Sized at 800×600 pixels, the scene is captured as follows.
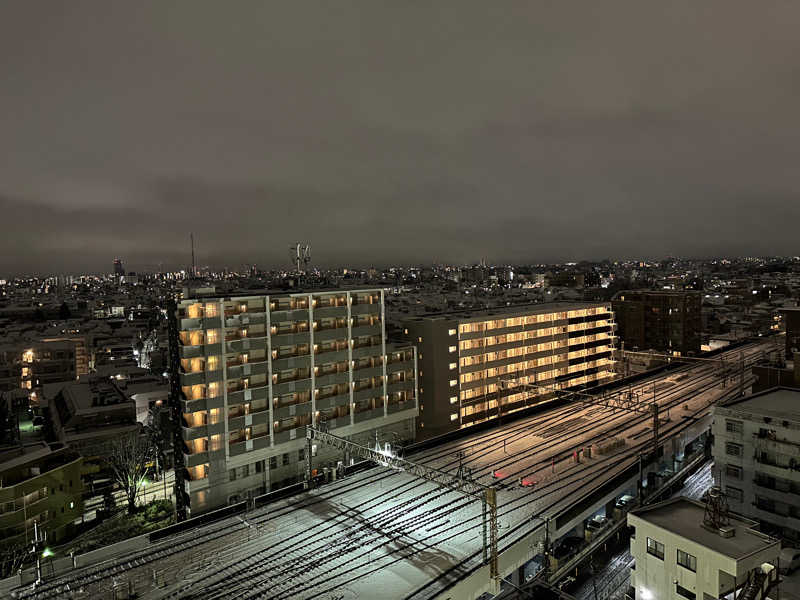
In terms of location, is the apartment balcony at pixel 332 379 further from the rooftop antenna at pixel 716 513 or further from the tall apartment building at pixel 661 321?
the tall apartment building at pixel 661 321

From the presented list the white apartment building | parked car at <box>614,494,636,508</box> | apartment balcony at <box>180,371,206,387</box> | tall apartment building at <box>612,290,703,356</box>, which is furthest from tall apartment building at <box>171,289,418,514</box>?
tall apartment building at <box>612,290,703,356</box>

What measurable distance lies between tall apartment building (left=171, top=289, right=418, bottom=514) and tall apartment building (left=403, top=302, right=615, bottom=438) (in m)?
2.80

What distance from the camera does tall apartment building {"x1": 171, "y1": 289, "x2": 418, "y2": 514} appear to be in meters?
21.7

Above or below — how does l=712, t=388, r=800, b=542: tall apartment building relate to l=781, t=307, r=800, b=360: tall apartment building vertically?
below

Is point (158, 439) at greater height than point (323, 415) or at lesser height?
lesser

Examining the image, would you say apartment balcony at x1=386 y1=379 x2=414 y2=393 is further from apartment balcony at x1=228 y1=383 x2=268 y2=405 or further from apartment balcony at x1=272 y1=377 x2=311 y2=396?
apartment balcony at x1=228 y1=383 x2=268 y2=405

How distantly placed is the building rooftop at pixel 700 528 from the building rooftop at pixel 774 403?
6.62 m

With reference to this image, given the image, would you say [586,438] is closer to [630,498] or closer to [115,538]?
[630,498]

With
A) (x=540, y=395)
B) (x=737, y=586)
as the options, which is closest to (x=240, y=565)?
(x=737, y=586)

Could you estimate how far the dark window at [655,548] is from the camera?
12977 millimetres

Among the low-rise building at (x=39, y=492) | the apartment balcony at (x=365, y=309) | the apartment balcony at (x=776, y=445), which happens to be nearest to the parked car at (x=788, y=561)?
the apartment balcony at (x=776, y=445)

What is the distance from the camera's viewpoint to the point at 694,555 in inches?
481

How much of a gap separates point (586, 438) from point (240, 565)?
17889 mm

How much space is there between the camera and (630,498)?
2242cm
